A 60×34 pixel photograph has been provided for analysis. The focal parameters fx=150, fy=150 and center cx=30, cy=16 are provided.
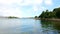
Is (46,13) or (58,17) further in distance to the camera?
(46,13)

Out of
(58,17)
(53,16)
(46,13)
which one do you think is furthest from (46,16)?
(58,17)

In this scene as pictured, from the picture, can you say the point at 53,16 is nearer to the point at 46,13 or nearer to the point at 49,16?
the point at 49,16

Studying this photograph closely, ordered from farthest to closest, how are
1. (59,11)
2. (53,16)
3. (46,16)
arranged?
1. (46,16)
2. (53,16)
3. (59,11)

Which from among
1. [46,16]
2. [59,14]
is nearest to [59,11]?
[59,14]

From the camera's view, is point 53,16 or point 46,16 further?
point 46,16

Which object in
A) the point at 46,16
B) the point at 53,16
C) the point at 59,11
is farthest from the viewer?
the point at 46,16

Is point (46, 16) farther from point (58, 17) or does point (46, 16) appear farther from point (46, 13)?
point (58, 17)

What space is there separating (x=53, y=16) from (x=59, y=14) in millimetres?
23478

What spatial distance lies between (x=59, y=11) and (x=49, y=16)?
31.8 m

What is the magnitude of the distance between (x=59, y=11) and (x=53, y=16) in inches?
963

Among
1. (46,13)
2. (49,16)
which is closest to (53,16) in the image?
(49,16)

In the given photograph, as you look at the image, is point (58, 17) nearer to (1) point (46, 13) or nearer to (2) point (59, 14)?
(2) point (59, 14)

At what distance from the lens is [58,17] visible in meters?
132

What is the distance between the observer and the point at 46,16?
167 metres
